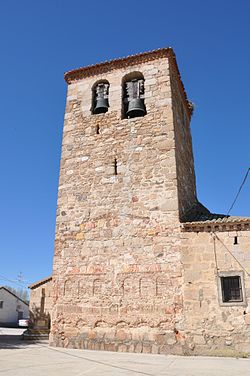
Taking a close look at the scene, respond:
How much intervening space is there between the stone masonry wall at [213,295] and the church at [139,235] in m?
0.02

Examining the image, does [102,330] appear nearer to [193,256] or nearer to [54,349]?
[54,349]

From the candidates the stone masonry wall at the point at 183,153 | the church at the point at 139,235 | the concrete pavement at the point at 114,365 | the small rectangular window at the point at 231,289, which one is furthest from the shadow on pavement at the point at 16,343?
the stone masonry wall at the point at 183,153

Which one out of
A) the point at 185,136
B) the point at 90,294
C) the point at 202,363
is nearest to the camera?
the point at 202,363

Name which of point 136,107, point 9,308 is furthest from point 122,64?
point 9,308

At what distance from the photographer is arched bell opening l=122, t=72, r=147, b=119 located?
10.5 m

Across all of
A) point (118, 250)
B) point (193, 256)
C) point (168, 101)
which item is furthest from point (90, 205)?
point (168, 101)

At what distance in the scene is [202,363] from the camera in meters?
6.36

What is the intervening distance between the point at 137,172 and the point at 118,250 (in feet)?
7.69

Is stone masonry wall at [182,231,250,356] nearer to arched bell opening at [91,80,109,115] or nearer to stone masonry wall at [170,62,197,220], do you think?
stone masonry wall at [170,62,197,220]

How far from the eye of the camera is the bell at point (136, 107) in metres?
10.5

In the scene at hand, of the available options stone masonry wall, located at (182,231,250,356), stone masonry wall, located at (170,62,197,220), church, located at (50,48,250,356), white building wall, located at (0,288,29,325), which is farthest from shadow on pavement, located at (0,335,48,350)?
white building wall, located at (0,288,29,325)

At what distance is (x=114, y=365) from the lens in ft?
19.6

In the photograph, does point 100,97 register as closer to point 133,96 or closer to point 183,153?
point 133,96

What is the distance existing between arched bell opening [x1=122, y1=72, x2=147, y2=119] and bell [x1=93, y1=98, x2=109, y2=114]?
0.60 m
